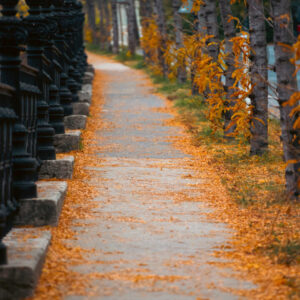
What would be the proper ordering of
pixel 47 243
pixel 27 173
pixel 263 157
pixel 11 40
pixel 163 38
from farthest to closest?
1. pixel 163 38
2. pixel 263 157
3. pixel 27 173
4. pixel 11 40
5. pixel 47 243

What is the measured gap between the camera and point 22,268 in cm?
512

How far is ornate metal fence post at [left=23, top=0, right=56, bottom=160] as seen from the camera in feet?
28.3

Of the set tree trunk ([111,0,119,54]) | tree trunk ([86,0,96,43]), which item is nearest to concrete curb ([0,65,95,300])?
tree trunk ([111,0,119,54])

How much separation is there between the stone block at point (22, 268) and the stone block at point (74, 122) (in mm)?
7623

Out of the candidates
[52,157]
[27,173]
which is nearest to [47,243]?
[27,173]

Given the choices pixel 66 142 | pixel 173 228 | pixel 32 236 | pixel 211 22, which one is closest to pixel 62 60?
pixel 66 142

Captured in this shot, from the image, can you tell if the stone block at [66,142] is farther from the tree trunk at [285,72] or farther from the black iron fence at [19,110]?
the tree trunk at [285,72]

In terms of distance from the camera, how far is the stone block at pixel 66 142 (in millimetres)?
10977

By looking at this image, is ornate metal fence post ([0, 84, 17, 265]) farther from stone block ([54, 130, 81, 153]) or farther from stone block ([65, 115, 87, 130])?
stone block ([65, 115, 87, 130])

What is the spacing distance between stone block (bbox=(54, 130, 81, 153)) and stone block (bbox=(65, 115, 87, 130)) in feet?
6.73

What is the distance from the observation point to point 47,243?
5988mm

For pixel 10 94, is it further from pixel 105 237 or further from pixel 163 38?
pixel 163 38

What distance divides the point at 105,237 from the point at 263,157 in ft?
16.9

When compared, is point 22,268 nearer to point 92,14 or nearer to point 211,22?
point 211,22
